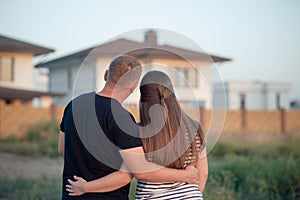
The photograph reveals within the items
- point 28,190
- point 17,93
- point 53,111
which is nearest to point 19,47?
point 17,93

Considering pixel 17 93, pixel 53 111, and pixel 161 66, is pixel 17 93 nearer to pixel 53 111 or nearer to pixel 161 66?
pixel 53 111

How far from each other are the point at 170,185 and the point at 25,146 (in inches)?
592

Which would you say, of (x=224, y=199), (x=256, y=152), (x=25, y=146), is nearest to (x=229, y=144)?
A: (x=256, y=152)

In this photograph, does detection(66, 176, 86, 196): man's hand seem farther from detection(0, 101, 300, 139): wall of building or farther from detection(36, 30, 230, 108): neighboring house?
detection(0, 101, 300, 139): wall of building

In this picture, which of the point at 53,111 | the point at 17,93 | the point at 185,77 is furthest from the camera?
the point at 17,93

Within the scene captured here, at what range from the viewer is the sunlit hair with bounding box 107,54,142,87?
296 cm

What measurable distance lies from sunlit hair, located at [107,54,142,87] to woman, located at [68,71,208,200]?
0.21ft

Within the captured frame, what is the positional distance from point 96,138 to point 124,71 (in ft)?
1.38

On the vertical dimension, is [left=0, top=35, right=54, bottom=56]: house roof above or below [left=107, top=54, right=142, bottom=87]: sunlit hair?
above

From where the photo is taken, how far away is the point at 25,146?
17.4m

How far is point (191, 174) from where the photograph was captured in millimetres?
3010

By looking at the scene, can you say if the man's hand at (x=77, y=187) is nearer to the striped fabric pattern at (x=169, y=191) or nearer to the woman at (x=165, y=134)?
the woman at (x=165, y=134)

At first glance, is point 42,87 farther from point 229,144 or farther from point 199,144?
point 199,144

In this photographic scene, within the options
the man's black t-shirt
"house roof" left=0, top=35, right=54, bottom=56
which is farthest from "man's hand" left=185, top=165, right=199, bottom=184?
"house roof" left=0, top=35, right=54, bottom=56
